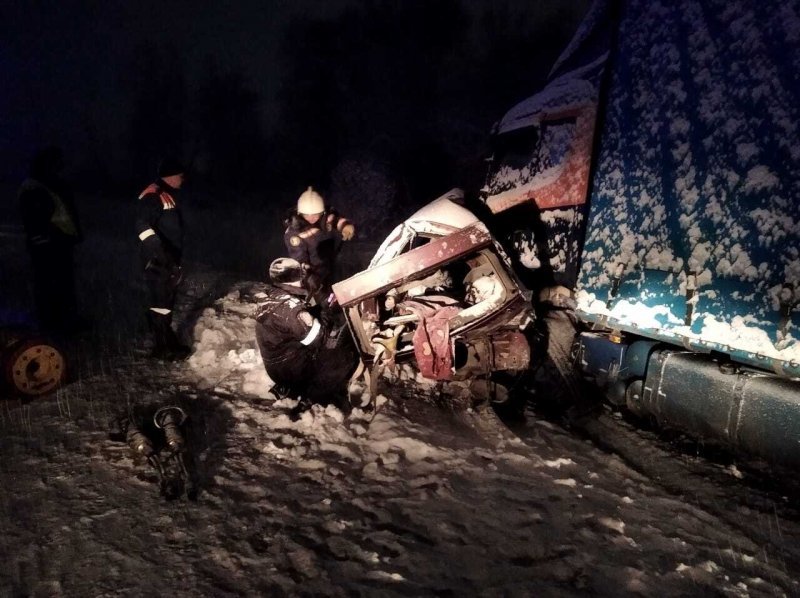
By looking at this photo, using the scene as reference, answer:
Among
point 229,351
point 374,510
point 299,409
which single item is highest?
point 229,351

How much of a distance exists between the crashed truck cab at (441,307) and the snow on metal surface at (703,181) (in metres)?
0.81

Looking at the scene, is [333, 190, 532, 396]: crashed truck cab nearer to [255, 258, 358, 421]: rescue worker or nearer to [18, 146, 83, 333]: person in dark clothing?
[255, 258, 358, 421]: rescue worker

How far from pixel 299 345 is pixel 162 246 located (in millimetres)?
1660

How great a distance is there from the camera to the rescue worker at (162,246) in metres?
4.63

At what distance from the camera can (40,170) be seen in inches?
191

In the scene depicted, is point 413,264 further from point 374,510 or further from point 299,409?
point 374,510

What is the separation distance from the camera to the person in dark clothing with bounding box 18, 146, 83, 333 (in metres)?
4.85

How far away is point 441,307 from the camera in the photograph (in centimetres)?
423

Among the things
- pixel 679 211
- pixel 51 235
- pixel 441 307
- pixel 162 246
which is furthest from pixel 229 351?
pixel 679 211

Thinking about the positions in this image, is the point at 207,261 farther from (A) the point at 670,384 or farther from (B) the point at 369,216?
(A) the point at 670,384

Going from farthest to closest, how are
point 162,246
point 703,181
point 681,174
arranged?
point 162,246 → point 681,174 → point 703,181

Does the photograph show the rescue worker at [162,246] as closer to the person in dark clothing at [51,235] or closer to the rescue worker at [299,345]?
the person in dark clothing at [51,235]

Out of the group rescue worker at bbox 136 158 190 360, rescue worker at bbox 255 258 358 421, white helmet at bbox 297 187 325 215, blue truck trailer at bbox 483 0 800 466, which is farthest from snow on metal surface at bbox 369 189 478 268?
rescue worker at bbox 136 158 190 360

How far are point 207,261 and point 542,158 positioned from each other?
7.12m
